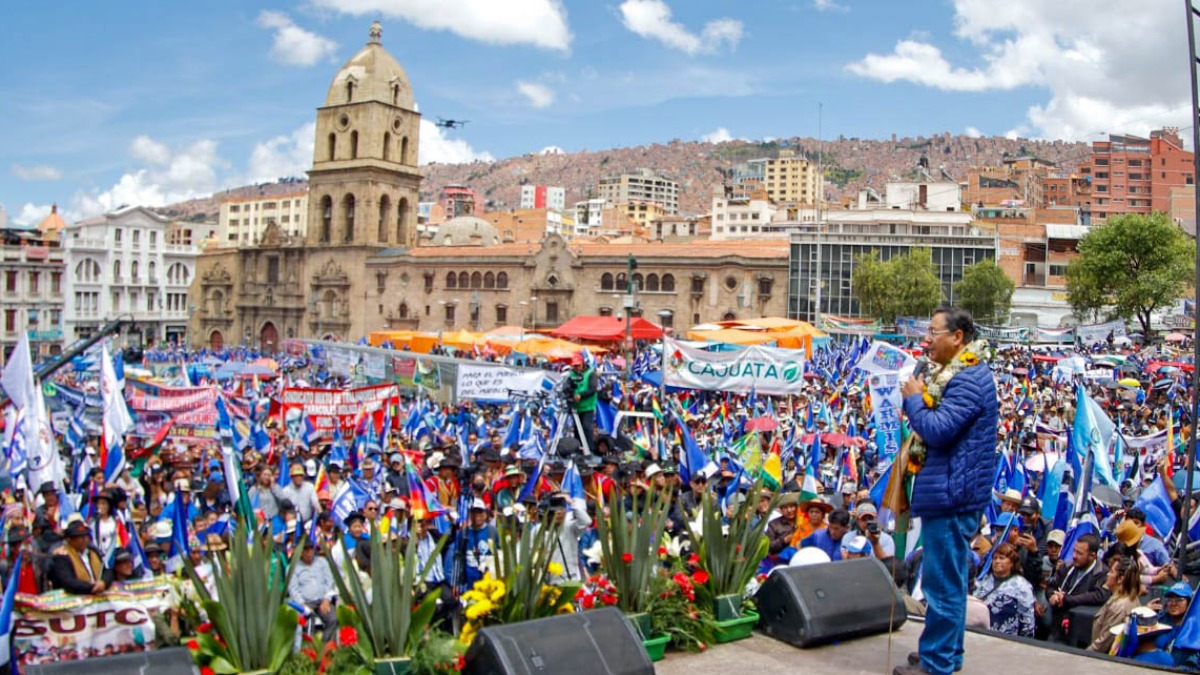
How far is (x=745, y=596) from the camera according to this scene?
6027 mm

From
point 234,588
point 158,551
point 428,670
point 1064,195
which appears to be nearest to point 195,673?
point 234,588

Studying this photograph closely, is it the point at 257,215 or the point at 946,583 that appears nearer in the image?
the point at 946,583

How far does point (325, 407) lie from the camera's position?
56.2 ft

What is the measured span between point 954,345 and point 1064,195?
120086 millimetres

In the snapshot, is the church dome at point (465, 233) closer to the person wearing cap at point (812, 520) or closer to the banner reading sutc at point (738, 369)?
the banner reading sutc at point (738, 369)

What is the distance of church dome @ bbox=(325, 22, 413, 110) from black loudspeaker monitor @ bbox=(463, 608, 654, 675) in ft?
222

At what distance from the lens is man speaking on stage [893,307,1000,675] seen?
4727mm

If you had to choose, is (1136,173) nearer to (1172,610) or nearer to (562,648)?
(1172,610)

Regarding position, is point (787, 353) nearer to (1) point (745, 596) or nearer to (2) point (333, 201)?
(1) point (745, 596)

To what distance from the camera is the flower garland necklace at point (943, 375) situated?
4.78m

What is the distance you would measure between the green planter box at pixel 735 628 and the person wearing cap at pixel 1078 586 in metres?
2.48

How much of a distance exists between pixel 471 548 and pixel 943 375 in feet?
13.2

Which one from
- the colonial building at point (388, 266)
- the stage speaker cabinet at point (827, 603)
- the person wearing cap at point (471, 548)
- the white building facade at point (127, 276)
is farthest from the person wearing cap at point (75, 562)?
the white building facade at point (127, 276)

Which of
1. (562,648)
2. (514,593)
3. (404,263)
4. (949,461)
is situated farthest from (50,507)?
(404,263)
